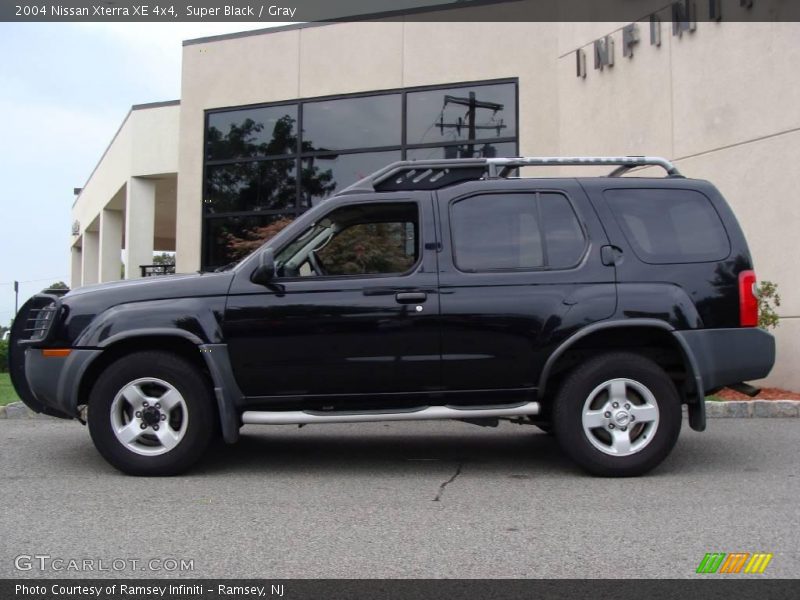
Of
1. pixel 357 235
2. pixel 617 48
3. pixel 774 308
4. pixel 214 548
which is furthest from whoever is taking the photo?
pixel 617 48

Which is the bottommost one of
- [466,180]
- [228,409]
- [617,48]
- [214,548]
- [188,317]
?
[214,548]

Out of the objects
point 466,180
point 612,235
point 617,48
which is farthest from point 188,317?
point 617,48

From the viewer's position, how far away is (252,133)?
15.2 metres

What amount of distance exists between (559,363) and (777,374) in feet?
18.6

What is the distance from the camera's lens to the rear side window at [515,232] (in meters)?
5.68

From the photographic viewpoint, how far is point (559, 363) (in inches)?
224

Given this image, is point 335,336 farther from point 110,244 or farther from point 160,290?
point 110,244

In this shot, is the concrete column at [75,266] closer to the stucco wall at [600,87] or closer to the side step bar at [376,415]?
the stucco wall at [600,87]

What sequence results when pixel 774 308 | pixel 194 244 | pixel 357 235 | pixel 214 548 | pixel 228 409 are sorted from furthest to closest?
pixel 194 244 → pixel 774 308 → pixel 357 235 → pixel 228 409 → pixel 214 548

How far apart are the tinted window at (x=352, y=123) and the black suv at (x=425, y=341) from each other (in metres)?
8.75

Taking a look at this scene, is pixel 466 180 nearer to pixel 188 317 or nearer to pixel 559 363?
pixel 559 363

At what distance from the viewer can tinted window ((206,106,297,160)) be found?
14859 mm

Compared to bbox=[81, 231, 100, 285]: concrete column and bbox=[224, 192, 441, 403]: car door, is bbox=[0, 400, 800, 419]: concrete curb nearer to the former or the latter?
bbox=[224, 192, 441, 403]: car door
